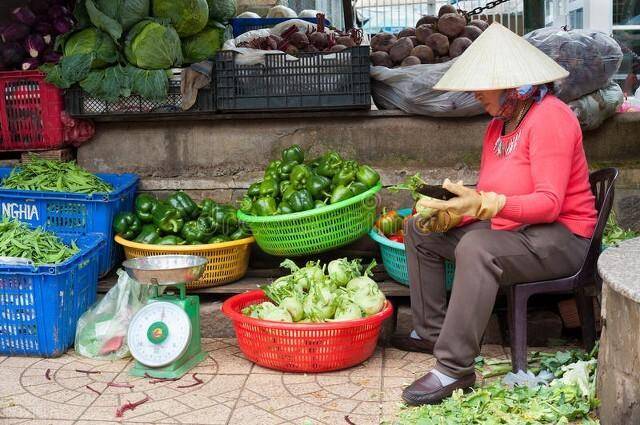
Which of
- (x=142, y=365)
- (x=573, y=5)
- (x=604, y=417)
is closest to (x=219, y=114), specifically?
(x=142, y=365)

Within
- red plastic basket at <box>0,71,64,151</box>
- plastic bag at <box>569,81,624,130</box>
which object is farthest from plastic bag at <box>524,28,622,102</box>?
red plastic basket at <box>0,71,64,151</box>

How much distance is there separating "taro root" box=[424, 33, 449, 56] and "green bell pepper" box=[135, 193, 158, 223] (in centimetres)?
220

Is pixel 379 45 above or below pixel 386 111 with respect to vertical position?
above

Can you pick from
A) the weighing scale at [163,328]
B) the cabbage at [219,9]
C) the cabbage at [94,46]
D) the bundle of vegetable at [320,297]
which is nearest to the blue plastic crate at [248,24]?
the cabbage at [219,9]

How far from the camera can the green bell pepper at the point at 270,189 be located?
4988 millimetres

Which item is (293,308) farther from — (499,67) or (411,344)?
(499,67)

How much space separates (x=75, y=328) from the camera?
4871mm

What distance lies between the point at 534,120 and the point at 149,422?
2284 millimetres

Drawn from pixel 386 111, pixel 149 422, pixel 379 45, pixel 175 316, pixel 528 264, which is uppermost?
pixel 379 45

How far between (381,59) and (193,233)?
5.94 feet

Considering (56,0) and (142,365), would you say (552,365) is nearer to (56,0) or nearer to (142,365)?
(142,365)

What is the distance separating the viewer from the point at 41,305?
15.1 feet

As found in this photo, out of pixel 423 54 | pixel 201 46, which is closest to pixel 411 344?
pixel 423 54

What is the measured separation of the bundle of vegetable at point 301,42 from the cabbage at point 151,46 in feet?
1.92
